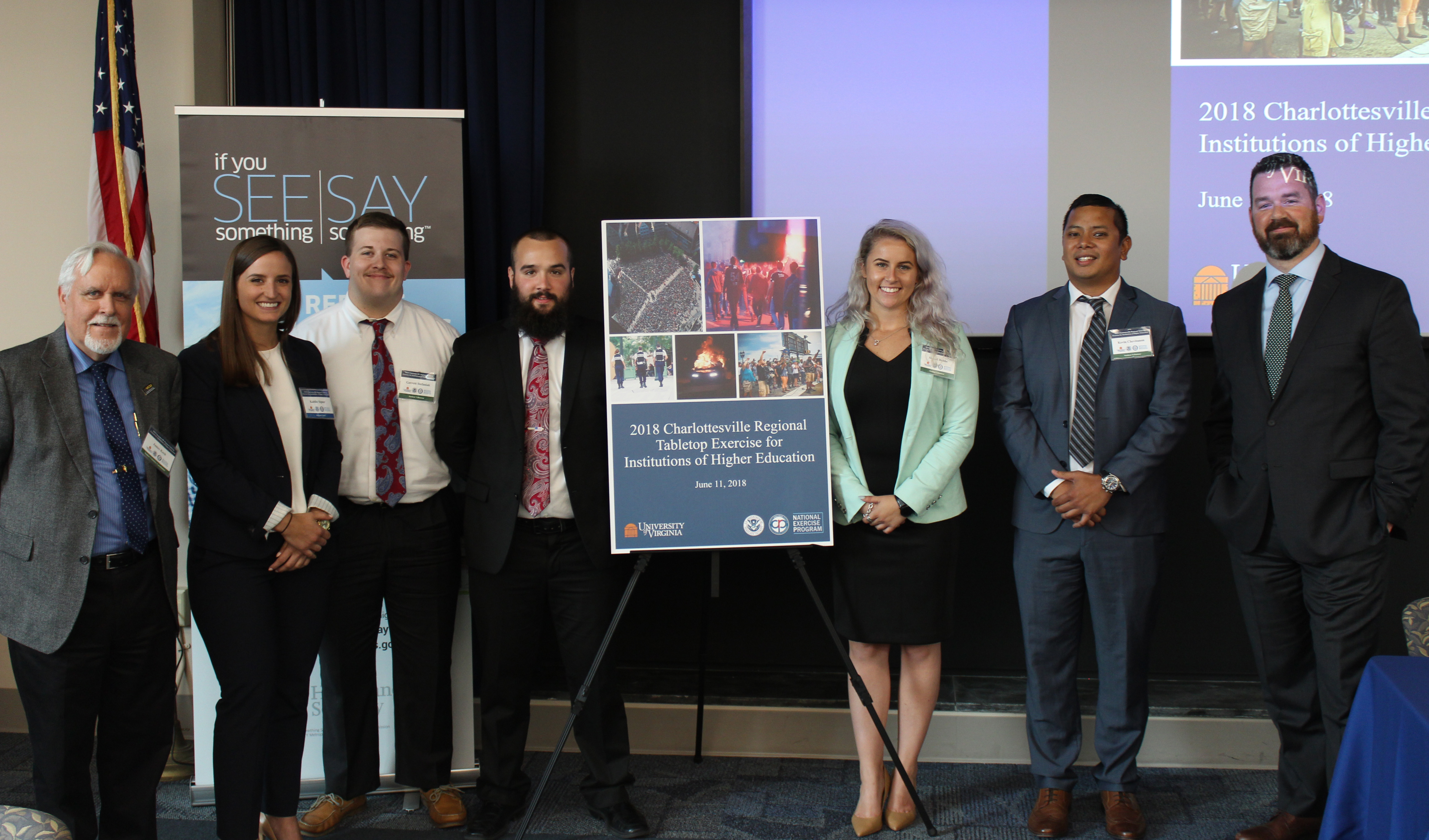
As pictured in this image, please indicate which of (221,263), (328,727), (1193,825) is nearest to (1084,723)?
(1193,825)

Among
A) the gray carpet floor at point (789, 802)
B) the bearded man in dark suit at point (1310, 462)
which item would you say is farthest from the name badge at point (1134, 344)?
the gray carpet floor at point (789, 802)

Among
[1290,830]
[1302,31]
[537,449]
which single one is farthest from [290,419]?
[1302,31]

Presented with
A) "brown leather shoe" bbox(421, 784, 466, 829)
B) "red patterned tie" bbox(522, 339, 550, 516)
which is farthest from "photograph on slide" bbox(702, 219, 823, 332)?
"brown leather shoe" bbox(421, 784, 466, 829)

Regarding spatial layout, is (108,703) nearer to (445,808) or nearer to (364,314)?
(445,808)

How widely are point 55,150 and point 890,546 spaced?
3.53 metres

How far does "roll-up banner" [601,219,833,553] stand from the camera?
8.36 ft

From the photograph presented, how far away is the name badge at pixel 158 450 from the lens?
7.30 feet

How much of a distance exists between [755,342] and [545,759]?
181 centimetres

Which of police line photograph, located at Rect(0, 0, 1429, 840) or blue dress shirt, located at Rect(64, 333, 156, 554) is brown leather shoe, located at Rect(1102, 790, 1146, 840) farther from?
blue dress shirt, located at Rect(64, 333, 156, 554)

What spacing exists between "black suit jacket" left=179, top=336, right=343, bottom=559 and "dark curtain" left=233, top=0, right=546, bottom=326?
126cm

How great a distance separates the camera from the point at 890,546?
2.71m

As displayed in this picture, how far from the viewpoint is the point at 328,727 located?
285cm

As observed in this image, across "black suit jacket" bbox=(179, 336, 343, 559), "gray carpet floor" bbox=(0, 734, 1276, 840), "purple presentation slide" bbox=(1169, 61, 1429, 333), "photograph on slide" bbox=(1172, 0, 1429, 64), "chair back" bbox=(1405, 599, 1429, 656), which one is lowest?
"gray carpet floor" bbox=(0, 734, 1276, 840)

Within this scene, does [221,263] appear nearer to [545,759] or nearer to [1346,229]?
[545,759]
